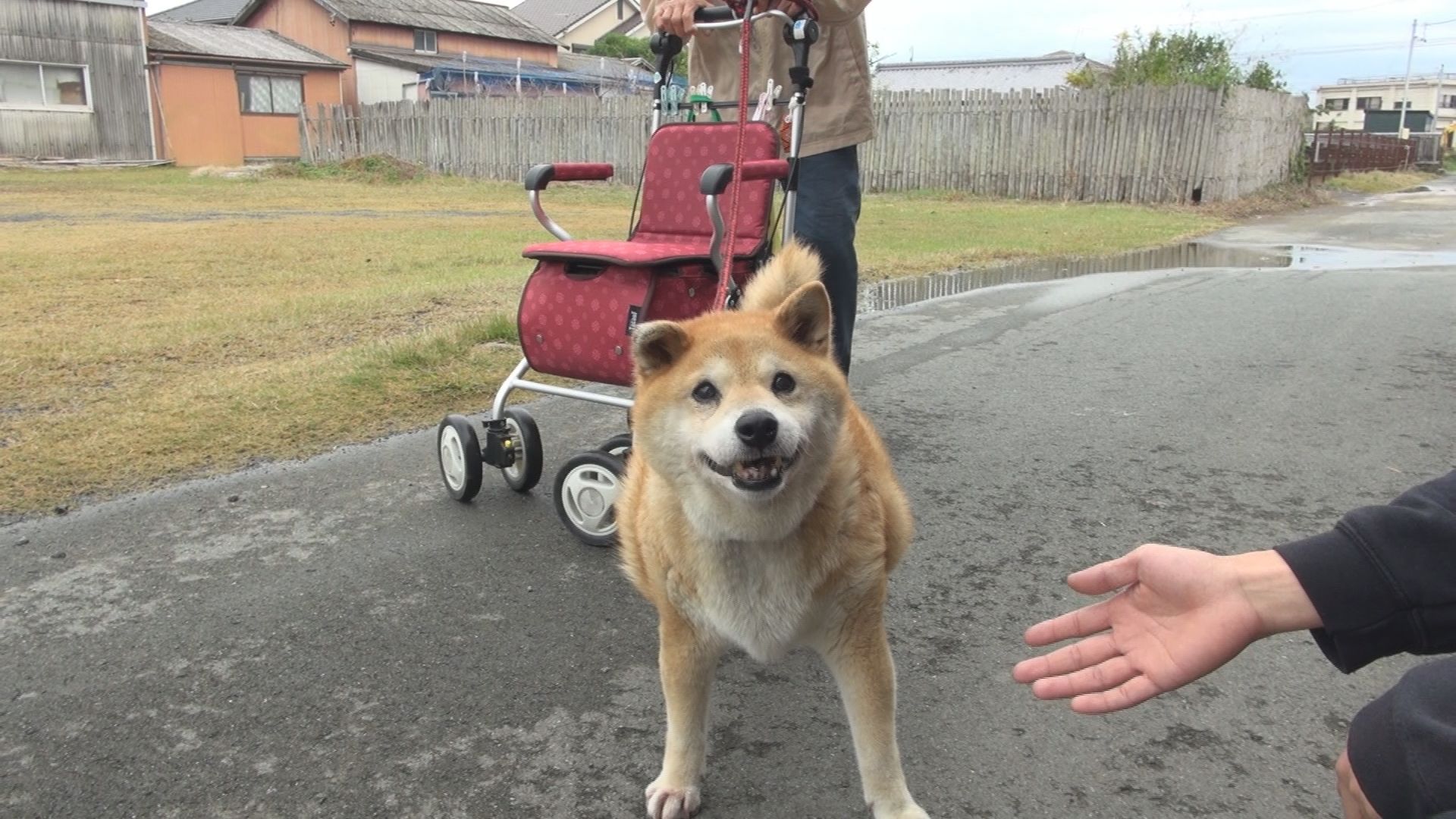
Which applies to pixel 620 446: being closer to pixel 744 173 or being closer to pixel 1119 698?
pixel 744 173

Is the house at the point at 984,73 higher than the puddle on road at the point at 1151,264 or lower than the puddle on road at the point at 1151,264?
higher

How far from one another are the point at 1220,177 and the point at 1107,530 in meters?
16.8

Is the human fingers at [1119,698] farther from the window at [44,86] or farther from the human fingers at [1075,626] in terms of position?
the window at [44,86]

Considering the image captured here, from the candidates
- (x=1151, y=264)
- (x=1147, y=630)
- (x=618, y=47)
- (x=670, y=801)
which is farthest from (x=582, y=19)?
(x=1147, y=630)

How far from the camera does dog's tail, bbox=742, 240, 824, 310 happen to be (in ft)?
9.48

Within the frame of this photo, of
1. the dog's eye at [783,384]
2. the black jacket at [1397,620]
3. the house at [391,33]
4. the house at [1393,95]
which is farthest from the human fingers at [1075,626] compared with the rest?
the house at [1393,95]

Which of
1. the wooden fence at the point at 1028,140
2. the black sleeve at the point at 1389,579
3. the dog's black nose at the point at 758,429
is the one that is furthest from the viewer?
the wooden fence at the point at 1028,140

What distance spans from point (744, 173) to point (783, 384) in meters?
1.43

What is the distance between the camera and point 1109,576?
1.68 m

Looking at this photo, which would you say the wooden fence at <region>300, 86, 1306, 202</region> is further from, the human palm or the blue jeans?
the human palm

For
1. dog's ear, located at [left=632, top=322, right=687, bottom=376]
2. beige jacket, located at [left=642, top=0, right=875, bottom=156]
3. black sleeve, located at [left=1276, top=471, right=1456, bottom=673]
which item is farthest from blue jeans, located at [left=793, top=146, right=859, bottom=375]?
black sleeve, located at [left=1276, top=471, right=1456, bottom=673]

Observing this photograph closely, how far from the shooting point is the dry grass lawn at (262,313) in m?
4.54

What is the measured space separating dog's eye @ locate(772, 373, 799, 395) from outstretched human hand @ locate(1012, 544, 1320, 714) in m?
0.85

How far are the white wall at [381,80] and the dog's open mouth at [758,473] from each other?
4047 cm
